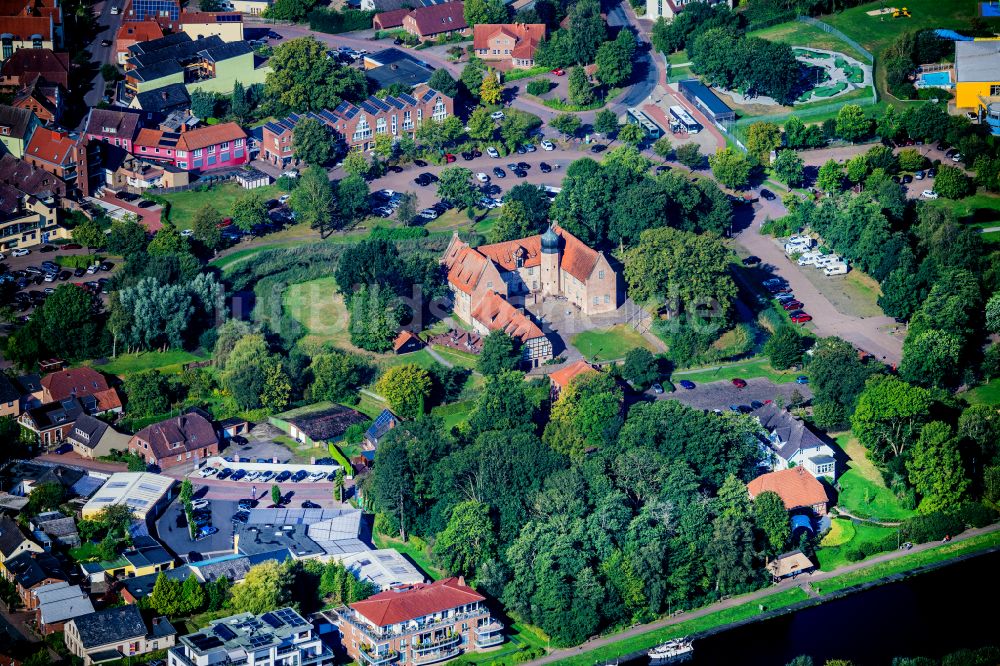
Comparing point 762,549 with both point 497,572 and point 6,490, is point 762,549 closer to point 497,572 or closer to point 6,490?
point 497,572

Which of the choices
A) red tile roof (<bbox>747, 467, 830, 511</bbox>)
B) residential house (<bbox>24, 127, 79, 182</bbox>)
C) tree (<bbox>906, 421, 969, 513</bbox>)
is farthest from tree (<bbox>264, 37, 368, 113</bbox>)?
tree (<bbox>906, 421, 969, 513</bbox>)

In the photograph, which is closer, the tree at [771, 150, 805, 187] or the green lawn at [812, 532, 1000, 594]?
the green lawn at [812, 532, 1000, 594]

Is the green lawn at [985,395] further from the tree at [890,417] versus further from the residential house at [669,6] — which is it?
the residential house at [669,6]

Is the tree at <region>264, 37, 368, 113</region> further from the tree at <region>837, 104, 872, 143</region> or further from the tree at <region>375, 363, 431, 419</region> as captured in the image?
the tree at <region>837, 104, 872, 143</region>

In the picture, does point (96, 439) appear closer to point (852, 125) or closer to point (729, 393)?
point (729, 393)

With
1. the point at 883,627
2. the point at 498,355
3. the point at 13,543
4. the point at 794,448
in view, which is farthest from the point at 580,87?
the point at 13,543

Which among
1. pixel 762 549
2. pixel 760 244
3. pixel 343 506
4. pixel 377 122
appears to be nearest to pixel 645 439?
pixel 762 549

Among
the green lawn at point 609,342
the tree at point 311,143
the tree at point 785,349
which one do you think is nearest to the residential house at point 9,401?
the tree at point 311,143
